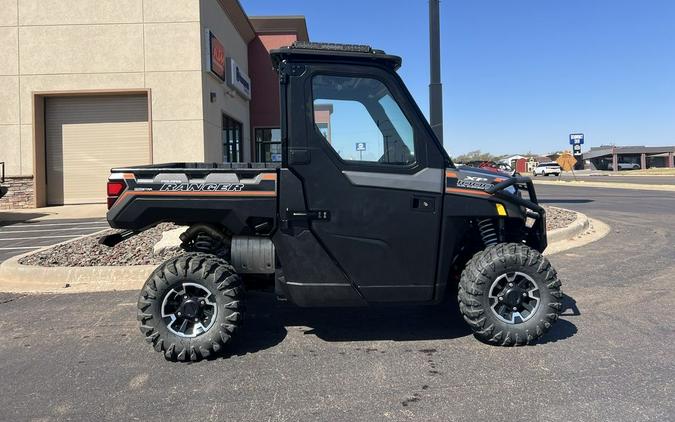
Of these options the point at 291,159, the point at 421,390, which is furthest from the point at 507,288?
the point at 291,159

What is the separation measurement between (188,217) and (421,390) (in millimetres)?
2209

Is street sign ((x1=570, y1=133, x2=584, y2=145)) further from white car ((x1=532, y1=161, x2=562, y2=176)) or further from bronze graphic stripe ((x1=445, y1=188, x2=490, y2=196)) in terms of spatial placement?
bronze graphic stripe ((x1=445, y1=188, x2=490, y2=196))

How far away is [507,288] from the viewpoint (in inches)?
158

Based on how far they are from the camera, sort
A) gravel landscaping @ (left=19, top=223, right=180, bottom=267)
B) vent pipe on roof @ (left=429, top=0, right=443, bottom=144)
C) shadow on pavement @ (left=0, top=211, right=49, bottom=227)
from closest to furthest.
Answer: gravel landscaping @ (left=19, top=223, right=180, bottom=267)
vent pipe on roof @ (left=429, top=0, right=443, bottom=144)
shadow on pavement @ (left=0, top=211, right=49, bottom=227)

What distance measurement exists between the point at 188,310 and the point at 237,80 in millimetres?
17381

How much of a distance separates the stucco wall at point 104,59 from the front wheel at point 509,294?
1367 cm

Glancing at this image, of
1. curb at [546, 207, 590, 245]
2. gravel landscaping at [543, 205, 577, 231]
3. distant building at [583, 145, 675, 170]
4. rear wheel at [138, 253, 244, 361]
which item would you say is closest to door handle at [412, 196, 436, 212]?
rear wheel at [138, 253, 244, 361]

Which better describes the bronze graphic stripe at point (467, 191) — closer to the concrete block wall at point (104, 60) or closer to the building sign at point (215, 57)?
the concrete block wall at point (104, 60)

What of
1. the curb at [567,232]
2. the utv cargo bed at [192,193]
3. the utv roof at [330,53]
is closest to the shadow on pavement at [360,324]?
the utv cargo bed at [192,193]

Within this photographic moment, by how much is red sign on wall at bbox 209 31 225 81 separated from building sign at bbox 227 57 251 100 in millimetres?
645

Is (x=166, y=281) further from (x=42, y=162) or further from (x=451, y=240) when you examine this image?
(x=42, y=162)

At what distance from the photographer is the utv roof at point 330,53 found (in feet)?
12.5

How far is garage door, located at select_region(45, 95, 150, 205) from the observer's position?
16.5 metres

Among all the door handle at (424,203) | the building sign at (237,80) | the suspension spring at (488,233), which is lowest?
the suspension spring at (488,233)
